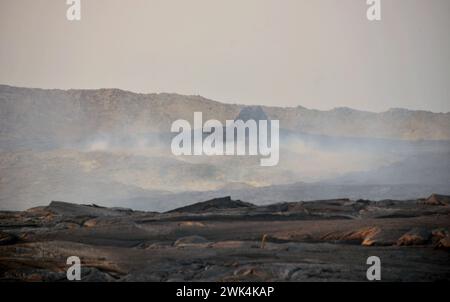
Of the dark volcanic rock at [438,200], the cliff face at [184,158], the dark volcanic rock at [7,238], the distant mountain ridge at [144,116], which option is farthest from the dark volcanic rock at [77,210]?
the dark volcanic rock at [438,200]

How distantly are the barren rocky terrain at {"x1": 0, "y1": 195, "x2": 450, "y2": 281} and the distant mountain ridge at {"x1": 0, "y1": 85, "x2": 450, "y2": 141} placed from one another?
162cm

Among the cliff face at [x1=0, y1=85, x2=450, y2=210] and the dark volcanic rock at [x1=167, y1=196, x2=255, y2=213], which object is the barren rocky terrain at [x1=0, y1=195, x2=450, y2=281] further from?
the cliff face at [x1=0, y1=85, x2=450, y2=210]

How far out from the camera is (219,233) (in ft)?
54.7

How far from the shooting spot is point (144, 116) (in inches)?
722

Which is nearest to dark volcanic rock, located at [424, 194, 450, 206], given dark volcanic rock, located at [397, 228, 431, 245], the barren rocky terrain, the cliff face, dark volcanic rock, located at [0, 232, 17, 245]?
the barren rocky terrain

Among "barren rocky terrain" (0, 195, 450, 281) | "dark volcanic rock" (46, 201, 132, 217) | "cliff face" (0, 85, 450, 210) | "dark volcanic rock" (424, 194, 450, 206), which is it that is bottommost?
"barren rocky terrain" (0, 195, 450, 281)

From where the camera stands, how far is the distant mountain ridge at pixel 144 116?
58.5 feet

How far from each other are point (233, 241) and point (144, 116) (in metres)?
3.81

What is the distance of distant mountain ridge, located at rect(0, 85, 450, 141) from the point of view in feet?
58.5

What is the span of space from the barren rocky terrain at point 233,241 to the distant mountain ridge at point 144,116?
5.31ft

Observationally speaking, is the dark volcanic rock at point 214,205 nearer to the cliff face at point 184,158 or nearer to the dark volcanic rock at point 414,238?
the cliff face at point 184,158

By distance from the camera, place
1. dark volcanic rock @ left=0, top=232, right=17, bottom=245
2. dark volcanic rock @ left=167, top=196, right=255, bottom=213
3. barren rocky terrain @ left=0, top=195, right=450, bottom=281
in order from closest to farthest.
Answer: barren rocky terrain @ left=0, top=195, right=450, bottom=281 → dark volcanic rock @ left=0, top=232, right=17, bottom=245 → dark volcanic rock @ left=167, top=196, right=255, bottom=213

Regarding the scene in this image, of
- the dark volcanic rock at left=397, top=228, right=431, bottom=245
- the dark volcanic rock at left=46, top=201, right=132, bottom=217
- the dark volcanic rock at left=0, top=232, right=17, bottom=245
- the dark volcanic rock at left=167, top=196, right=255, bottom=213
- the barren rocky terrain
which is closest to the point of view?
the barren rocky terrain

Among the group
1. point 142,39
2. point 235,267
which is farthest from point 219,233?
point 142,39
